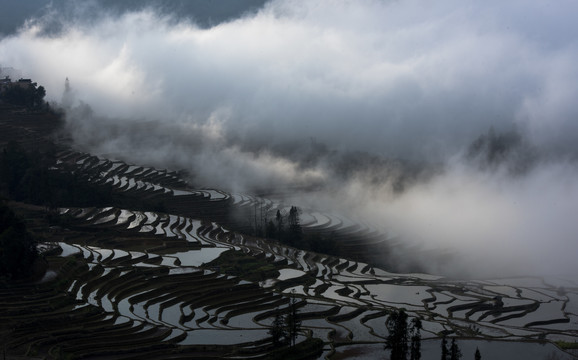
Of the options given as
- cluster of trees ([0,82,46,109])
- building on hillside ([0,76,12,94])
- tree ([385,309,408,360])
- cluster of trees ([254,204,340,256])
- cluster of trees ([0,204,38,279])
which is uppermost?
building on hillside ([0,76,12,94])

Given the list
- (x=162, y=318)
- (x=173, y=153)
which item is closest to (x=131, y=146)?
(x=173, y=153)

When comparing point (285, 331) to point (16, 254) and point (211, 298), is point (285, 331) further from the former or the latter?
point (16, 254)

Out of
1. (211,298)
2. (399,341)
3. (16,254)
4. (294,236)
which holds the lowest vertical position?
(399,341)

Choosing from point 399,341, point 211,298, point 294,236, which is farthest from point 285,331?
point 294,236

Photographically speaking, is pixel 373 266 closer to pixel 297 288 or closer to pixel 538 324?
pixel 297 288

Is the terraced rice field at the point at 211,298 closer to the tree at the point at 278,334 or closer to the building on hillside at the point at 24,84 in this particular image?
the tree at the point at 278,334

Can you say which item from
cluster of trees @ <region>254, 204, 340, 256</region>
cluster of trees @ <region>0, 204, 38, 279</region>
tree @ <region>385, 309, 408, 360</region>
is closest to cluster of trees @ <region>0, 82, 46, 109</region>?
cluster of trees @ <region>254, 204, 340, 256</region>

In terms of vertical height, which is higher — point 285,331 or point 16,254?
point 16,254

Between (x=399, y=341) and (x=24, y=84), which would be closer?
(x=399, y=341)

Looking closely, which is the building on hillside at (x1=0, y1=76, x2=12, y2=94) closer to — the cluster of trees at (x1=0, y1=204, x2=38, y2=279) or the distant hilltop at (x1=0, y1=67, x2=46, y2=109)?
the distant hilltop at (x1=0, y1=67, x2=46, y2=109)

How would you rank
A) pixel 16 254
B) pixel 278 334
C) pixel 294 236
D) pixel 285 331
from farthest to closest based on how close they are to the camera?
pixel 294 236, pixel 16 254, pixel 285 331, pixel 278 334

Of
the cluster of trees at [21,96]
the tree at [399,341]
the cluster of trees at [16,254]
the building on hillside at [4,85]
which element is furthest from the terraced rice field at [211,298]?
the building on hillside at [4,85]
